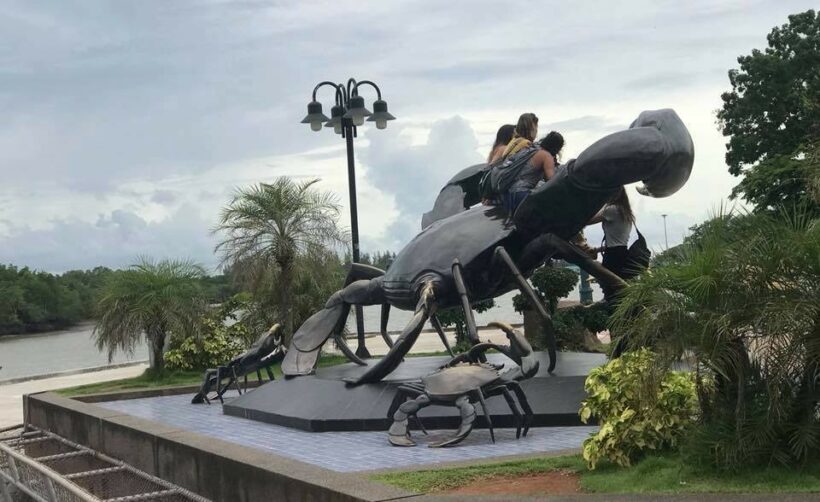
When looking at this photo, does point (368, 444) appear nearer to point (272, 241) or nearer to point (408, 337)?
point (408, 337)

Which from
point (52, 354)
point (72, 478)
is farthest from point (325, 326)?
point (52, 354)

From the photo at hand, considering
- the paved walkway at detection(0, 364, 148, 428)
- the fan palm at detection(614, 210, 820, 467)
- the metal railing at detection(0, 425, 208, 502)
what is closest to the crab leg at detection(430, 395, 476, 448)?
the metal railing at detection(0, 425, 208, 502)

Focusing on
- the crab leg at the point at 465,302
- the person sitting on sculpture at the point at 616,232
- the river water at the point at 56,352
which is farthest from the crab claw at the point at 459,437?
the river water at the point at 56,352

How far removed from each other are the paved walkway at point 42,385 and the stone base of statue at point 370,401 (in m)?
9.17

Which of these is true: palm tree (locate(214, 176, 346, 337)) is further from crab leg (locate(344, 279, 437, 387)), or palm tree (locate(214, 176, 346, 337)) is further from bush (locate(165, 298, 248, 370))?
crab leg (locate(344, 279, 437, 387))

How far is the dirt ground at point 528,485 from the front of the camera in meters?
6.38

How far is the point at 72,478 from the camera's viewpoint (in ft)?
29.7

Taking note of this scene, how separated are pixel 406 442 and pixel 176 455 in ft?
6.61

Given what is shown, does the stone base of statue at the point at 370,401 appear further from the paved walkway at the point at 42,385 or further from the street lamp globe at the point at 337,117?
the paved walkway at the point at 42,385

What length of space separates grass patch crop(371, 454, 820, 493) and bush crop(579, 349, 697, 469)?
5.0 inches

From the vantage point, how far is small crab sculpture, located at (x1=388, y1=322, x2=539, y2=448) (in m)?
8.88

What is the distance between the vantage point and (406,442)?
29.6 ft

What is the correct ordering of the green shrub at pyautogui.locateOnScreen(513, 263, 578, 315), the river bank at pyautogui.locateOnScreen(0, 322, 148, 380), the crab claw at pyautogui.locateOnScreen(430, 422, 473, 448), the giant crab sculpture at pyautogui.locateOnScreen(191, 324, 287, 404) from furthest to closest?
the river bank at pyautogui.locateOnScreen(0, 322, 148, 380), the green shrub at pyautogui.locateOnScreen(513, 263, 578, 315), the giant crab sculpture at pyautogui.locateOnScreen(191, 324, 287, 404), the crab claw at pyautogui.locateOnScreen(430, 422, 473, 448)

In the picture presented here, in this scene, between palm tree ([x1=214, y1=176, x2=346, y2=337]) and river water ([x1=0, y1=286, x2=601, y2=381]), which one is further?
river water ([x1=0, y1=286, x2=601, y2=381])
